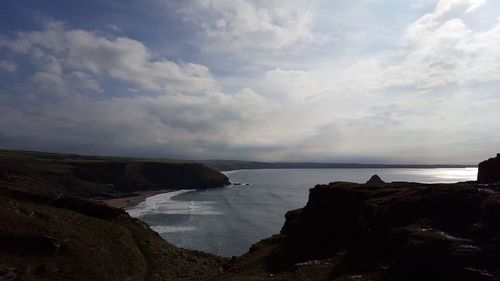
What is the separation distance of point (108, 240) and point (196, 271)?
41.6ft

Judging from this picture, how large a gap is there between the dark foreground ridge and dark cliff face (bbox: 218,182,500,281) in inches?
3.6

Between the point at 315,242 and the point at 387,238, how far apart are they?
1415 centimetres

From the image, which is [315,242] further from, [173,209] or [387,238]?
[173,209]

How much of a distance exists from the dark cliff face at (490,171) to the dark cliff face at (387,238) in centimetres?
840

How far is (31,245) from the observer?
167 feet

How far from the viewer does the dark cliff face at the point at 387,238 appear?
1375 inches

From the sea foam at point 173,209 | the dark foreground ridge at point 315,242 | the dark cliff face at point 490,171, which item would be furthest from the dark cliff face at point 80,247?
the sea foam at point 173,209

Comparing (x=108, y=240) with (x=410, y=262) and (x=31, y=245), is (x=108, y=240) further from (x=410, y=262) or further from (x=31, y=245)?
(x=410, y=262)

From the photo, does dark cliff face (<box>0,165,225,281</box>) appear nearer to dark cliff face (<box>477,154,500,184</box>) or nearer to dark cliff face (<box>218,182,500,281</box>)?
dark cliff face (<box>218,182,500,281</box>)

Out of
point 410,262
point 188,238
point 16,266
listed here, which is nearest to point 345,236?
point 410,262

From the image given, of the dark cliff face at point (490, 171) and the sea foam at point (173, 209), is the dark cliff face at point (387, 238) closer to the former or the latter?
the dark cliff face at point (490, 171)

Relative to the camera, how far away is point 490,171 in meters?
54.1

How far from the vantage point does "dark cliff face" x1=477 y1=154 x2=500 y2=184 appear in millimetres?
52969

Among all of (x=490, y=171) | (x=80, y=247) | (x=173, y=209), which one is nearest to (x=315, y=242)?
(x=490, y=171)
